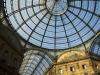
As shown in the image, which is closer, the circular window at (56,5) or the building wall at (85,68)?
the building wall at (85,68)

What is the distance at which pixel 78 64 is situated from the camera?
1960 inches

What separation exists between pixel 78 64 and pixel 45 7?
51.8 feet

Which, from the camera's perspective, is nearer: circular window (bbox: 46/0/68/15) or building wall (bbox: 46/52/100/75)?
building wall (bbox: 46/52/100/75)

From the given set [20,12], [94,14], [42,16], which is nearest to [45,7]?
[42,16]

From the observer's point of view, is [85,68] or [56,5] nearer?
[85,68]

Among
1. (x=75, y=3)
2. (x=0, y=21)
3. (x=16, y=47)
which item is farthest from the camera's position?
(x=75, y=3)

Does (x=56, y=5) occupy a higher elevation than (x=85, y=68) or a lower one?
higher

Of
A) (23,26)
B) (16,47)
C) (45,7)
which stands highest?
(45,7)

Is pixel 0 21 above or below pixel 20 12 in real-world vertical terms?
below

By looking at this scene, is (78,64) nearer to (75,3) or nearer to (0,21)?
(75,3)

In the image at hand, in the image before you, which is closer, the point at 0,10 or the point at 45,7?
the point at 0,10

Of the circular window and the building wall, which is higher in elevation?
the circular window

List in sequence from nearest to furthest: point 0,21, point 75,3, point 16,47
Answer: point 0,21
point 16,47
point 75,3

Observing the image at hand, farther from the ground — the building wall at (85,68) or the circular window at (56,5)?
the circular window at (56,5)
